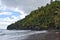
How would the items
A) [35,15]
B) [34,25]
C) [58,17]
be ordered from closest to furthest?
[58,17] < [34,25] < [35,15]

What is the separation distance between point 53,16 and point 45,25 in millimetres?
9096

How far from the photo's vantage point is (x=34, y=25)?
15025 cm

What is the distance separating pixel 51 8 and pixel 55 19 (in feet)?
66.7

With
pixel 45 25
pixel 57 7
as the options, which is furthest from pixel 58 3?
pixel 45 25

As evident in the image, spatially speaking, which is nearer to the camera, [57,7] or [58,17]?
[58,17]

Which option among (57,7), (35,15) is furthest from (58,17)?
(35,15)

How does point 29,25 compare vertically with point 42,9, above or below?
below

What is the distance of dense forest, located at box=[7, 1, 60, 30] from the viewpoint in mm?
134500

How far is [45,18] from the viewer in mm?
151250

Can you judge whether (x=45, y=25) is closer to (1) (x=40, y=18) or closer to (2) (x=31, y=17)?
(1) (x=40, y=18)

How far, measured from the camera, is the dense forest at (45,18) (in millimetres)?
134500

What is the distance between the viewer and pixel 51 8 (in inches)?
6097

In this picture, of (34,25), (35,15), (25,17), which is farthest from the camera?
Result: (25,17)

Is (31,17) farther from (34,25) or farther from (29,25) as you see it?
(34,25)
